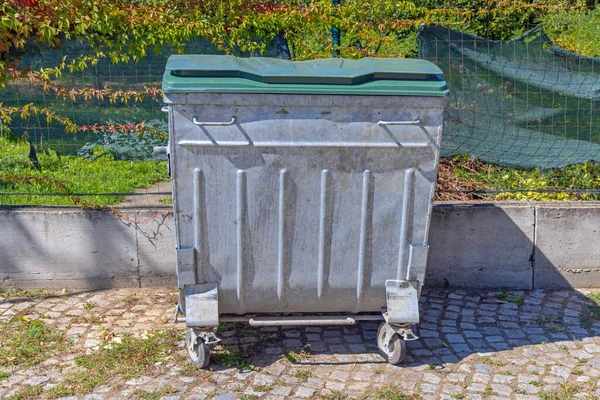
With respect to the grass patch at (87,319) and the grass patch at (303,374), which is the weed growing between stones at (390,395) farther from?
the grass patch at (87,319)

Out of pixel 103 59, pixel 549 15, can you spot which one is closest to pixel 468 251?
pixel 103 59

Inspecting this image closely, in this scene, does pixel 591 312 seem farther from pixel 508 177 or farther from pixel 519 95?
pixel 519 95

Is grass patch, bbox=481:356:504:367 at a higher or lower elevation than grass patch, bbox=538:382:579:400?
lower

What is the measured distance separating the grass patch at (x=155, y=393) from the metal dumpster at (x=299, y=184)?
0.30 metres

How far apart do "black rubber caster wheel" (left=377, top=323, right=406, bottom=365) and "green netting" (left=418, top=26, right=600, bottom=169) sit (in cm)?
231

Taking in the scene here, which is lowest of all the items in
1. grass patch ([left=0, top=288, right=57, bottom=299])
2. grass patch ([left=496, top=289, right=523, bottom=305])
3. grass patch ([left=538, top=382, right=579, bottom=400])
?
grass patch ([left=0, top=288, right=57, bottom=299])

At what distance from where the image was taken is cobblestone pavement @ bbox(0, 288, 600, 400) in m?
4.59

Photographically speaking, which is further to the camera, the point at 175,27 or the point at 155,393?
the point at 175,27

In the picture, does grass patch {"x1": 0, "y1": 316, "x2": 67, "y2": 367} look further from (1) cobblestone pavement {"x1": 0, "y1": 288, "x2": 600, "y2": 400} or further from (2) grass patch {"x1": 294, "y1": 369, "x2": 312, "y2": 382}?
(2) grass patch {"x1": 294, "y1": 369, "x2": 312, "y2": 382}

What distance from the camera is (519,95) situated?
6.50m

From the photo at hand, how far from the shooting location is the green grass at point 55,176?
20.5ft

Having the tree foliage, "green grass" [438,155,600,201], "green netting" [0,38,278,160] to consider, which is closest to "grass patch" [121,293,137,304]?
"green netting" [0,38,278,160]

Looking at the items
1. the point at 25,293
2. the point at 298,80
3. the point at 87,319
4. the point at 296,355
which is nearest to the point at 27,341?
the point at 87,319

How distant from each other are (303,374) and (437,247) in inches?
76.4
